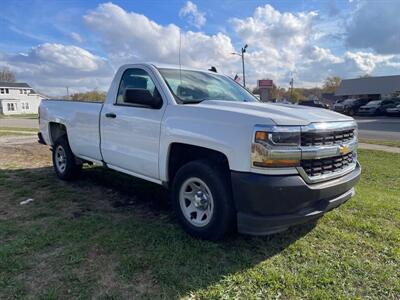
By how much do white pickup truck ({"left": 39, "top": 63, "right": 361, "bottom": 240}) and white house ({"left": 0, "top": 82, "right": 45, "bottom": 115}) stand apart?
72.2 metres

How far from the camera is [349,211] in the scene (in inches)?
179

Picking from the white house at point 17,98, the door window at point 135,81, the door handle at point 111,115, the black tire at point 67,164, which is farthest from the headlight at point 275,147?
the white house at point 17,98

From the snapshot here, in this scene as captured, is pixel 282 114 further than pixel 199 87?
No

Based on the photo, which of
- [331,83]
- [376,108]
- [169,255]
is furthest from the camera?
[331,83]

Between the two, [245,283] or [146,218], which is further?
[146,218]

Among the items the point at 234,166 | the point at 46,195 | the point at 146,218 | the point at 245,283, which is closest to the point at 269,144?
the point at 234,166

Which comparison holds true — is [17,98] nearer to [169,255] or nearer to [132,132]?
[132,132]

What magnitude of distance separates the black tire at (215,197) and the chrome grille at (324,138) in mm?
846

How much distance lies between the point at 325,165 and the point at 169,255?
177cm

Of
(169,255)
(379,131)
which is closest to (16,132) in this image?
(169,255)

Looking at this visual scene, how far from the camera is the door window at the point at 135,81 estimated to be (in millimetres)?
4352

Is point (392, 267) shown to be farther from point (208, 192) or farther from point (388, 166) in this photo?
point (388, 166)

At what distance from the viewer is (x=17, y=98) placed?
232ft

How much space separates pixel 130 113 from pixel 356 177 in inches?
111
